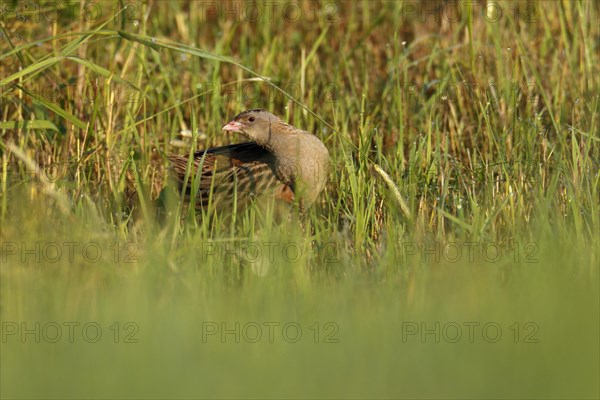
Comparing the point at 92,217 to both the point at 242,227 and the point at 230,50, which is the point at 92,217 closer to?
the point at 242,227

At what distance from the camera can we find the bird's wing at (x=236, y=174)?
6680mm

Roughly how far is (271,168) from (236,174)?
222mm

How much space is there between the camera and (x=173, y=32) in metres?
9.45

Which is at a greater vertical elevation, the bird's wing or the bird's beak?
the bird's beak

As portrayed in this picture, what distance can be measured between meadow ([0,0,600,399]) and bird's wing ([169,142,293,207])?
218 millimetres

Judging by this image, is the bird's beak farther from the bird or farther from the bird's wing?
the bird's wing

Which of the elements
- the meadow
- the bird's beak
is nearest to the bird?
the bird's beak

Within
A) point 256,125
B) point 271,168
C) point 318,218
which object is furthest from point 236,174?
point 318,218

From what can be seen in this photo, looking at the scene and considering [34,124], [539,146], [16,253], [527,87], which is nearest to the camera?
[16,253]

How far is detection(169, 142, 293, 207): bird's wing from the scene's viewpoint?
6.68m

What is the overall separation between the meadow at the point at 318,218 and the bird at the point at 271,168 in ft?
0.60

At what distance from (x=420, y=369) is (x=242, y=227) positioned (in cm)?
256

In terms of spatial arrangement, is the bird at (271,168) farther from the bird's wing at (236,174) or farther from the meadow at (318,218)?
the meadow at (318,218)

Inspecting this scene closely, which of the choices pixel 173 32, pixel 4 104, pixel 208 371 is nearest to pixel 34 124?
pixel 4 104
